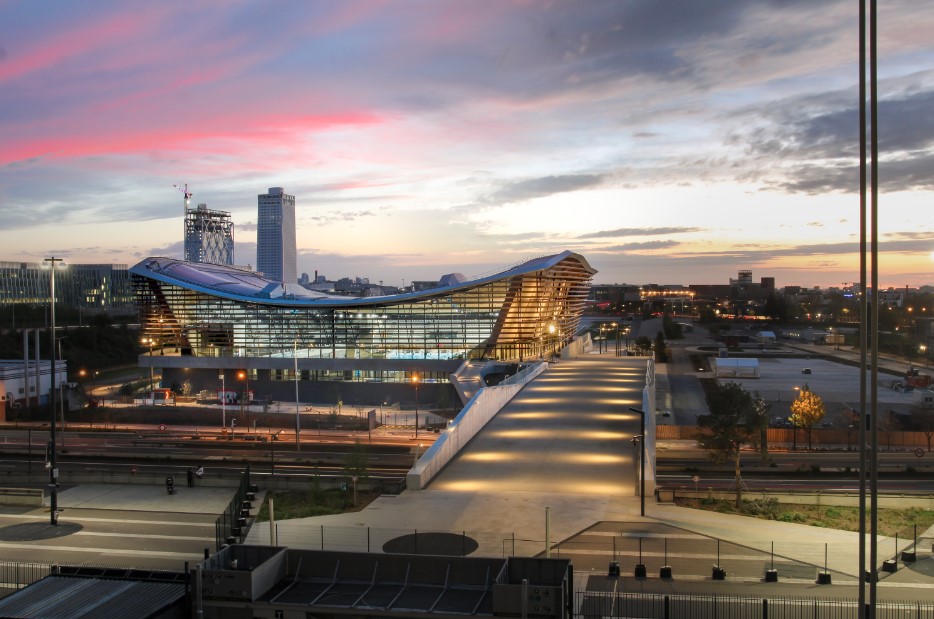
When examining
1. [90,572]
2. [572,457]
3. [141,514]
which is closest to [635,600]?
[90,572]

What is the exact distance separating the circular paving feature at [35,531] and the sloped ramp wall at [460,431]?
11.4 metres

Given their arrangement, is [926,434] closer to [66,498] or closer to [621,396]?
[621,396]

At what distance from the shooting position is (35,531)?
26.4 meters

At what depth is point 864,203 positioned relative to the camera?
40.0 feet

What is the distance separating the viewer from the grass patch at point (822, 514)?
2530 cm

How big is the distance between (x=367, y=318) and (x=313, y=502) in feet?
176

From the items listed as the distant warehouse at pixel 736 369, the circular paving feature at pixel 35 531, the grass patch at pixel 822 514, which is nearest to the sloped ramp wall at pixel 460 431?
the grass patch at pixel 822 514

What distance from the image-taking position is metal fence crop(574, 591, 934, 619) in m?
15.5

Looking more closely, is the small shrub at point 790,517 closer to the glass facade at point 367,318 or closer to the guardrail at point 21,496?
the guardrail at point 21,496

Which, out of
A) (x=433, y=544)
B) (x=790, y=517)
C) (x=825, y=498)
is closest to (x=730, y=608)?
(x=433, y=544)

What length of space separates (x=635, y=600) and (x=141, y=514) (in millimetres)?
19672

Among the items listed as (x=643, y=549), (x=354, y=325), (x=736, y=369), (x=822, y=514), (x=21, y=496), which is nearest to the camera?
(x=643, y=549)

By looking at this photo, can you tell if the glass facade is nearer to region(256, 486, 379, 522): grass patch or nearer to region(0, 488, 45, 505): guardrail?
region(0, 488, 45, 505): guardrail

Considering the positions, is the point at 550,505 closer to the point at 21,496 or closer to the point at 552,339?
the point at 21,496
